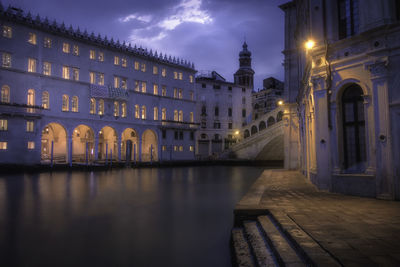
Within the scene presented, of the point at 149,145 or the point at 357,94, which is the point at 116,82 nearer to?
the point at 149,145

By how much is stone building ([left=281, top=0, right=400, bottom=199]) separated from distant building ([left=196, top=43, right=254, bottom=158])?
146ft

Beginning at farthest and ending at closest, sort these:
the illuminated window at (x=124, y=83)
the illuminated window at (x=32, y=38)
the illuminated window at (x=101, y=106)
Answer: the illuminated window at (x=124, y=83) < the illuminated window at (x=101, y=106) < the illuminated window at (x=32, y=38)

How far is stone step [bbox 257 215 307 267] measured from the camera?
412 centimetres

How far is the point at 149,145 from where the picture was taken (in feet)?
148

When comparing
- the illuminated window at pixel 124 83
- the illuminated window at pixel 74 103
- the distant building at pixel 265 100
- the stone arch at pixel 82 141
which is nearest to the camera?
the illuminated window at pixel 74 103

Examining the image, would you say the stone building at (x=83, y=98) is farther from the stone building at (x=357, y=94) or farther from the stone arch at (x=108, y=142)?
the stone building at (x=357, y=94)

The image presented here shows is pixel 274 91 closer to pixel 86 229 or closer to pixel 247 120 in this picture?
pixel 247 120

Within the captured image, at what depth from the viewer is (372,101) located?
9.04 meters

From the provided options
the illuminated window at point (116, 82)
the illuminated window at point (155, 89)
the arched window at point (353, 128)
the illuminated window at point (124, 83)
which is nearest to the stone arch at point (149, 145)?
the illuminated window at point (155, 89)

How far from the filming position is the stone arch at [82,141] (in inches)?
1509

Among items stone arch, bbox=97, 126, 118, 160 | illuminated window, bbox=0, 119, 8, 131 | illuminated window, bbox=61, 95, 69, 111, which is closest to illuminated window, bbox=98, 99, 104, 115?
stone arch, bbox=97, 126, 118, 160

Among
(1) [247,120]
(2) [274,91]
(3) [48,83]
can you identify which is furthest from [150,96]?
(2) [274,91]

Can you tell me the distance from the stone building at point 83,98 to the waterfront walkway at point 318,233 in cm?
2744

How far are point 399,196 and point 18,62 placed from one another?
34.0 m
